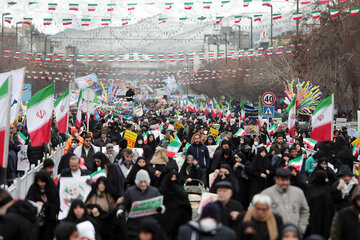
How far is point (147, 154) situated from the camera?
15.0 meters

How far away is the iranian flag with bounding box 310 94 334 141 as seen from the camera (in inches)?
610

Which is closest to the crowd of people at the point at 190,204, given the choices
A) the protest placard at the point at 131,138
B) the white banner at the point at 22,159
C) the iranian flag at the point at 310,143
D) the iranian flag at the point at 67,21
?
the white banner at the point at 22,159

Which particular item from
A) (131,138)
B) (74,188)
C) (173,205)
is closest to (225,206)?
(173,205)

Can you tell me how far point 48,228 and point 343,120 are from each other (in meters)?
18.7

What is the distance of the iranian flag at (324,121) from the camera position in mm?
15492

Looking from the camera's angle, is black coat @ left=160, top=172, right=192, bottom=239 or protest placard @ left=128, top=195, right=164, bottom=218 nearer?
protest placard @ left=128, top=195, right=164, bottom=218

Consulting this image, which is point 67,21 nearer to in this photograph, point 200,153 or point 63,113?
point 63,113

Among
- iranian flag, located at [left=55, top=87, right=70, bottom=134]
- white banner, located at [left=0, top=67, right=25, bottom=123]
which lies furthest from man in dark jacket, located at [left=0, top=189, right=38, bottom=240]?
iranian flag, located at [left=55, top=87, right=70, bottom=134]

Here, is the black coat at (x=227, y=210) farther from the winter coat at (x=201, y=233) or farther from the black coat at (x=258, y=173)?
the black coat at (x=258, y=173)

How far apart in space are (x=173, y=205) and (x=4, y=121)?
2.74 m

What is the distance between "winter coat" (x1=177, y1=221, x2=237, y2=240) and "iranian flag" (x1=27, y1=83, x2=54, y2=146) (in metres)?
7.25

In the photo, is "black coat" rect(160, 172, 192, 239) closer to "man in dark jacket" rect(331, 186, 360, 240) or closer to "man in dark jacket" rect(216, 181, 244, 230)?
"man in dark jacket" rect(216, 181, 244, 230)

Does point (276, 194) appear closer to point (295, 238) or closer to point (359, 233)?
point (359, 233)

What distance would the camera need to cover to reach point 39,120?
13164 mm
